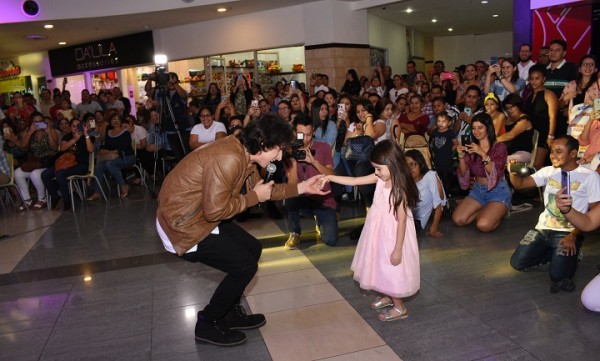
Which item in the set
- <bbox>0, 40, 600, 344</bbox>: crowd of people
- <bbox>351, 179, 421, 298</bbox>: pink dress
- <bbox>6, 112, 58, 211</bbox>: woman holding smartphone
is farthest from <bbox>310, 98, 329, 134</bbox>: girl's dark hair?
<bbox>6, 112, 58, 211</bbox>: woman holding smartphone

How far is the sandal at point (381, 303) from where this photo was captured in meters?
3.29

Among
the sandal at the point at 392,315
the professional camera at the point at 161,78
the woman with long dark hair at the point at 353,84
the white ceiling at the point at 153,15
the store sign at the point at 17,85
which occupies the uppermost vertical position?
the white ceiling at the point at 153,15

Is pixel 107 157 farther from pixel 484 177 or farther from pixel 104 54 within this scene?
pixel 104 54

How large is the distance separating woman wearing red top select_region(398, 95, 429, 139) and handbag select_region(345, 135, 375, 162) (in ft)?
4.91

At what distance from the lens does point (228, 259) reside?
2777mm

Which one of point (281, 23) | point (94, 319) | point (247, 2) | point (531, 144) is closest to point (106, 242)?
point (94, 319)

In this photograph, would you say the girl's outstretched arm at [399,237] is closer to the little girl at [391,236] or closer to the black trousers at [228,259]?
the little girl at [391,236]

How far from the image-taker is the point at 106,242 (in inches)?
211


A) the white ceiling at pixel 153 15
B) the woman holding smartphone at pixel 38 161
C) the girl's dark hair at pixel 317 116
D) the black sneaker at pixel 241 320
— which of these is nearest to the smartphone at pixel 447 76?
the white ceiling at pixel 153 15

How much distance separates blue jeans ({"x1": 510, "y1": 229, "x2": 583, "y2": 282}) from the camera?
3.42 meters

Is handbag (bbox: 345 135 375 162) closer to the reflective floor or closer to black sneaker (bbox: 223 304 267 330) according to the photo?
the reflective floor

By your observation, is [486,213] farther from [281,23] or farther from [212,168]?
[281,23]

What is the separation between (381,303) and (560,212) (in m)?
1.41

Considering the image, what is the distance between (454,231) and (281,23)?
7710 millimetres
